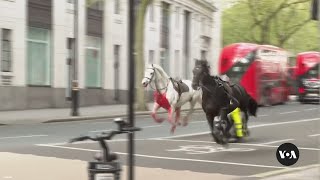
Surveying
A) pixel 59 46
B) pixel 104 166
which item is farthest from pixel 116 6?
pixel 104 166

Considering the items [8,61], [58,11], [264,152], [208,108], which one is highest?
[58,11]

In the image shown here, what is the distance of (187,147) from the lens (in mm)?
14688

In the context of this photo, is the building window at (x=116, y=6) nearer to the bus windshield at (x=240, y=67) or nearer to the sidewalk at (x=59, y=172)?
the bus windshield at (x=240, y=67)

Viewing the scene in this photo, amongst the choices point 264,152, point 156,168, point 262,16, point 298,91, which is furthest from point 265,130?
point 262,16

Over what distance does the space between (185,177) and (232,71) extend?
2386cm

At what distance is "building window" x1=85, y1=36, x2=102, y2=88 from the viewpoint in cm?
3634

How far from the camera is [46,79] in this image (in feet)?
107

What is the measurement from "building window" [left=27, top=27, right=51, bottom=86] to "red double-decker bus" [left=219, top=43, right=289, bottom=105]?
9.61m

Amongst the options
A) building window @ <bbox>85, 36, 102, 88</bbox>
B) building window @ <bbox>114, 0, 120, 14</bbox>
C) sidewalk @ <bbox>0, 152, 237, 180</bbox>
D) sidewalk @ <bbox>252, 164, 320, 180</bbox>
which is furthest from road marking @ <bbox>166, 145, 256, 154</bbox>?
building window @ <bbox>114, 0, 120, 14</bbox>

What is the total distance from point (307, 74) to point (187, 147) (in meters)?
29.5

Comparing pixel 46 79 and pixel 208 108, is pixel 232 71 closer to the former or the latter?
pixel 46 79

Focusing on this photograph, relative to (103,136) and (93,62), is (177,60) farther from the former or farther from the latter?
(103,136)

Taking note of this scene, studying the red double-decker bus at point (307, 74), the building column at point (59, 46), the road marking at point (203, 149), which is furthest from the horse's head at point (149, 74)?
the red double-decker bus at point (307, 74)

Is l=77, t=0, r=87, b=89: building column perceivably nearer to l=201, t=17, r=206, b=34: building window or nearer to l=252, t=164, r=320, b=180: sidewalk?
l=201, t=17, r=206, b=34: building window
